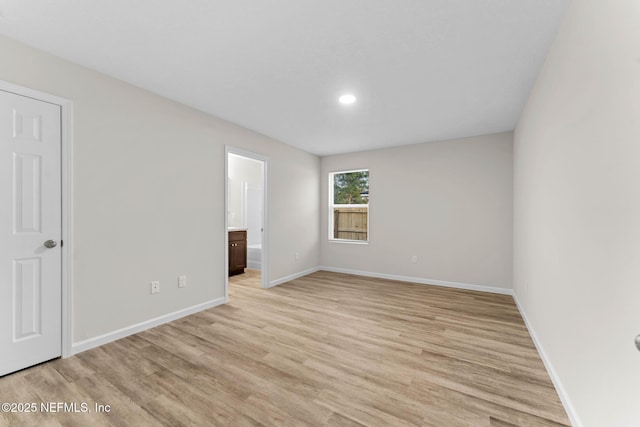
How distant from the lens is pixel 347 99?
2.85 metres

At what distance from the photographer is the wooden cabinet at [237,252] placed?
A: 5.03 metres

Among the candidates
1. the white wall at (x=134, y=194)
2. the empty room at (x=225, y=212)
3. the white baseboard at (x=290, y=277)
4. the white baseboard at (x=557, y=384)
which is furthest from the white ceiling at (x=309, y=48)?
the white baseboard at (x=290, y=277)

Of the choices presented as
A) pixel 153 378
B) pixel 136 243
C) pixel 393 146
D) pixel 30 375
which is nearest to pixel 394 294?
pixel 393 146

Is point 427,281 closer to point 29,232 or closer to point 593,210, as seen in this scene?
point 593,210

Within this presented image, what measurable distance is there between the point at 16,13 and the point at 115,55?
523mm

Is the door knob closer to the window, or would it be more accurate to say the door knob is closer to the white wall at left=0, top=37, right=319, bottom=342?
the white wall at left=0, top=37, right=319, bottom=342

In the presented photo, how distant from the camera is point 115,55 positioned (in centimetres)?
210

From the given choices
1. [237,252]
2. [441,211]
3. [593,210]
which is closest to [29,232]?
[237,252]

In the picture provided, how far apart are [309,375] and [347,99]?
2644mm

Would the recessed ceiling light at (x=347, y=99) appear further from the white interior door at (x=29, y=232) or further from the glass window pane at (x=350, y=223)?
the glass window pane at (x=350, y=223)

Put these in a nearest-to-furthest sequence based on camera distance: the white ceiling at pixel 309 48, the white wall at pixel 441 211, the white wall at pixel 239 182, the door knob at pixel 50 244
A: 1. the white ceiling at pixel 309 48
2. the door knob at pixel 50 244
3. the white wall at pixel 441 211
4. the white wall at pixel 239 182

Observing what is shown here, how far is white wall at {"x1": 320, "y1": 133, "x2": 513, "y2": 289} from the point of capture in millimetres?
3986

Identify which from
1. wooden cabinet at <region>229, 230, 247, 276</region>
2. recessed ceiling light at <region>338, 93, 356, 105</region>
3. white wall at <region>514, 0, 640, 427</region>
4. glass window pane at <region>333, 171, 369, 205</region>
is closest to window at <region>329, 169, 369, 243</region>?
glass window pane at <region>333, 171, 369, 205</region>

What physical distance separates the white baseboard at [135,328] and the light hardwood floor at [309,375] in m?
0.08
